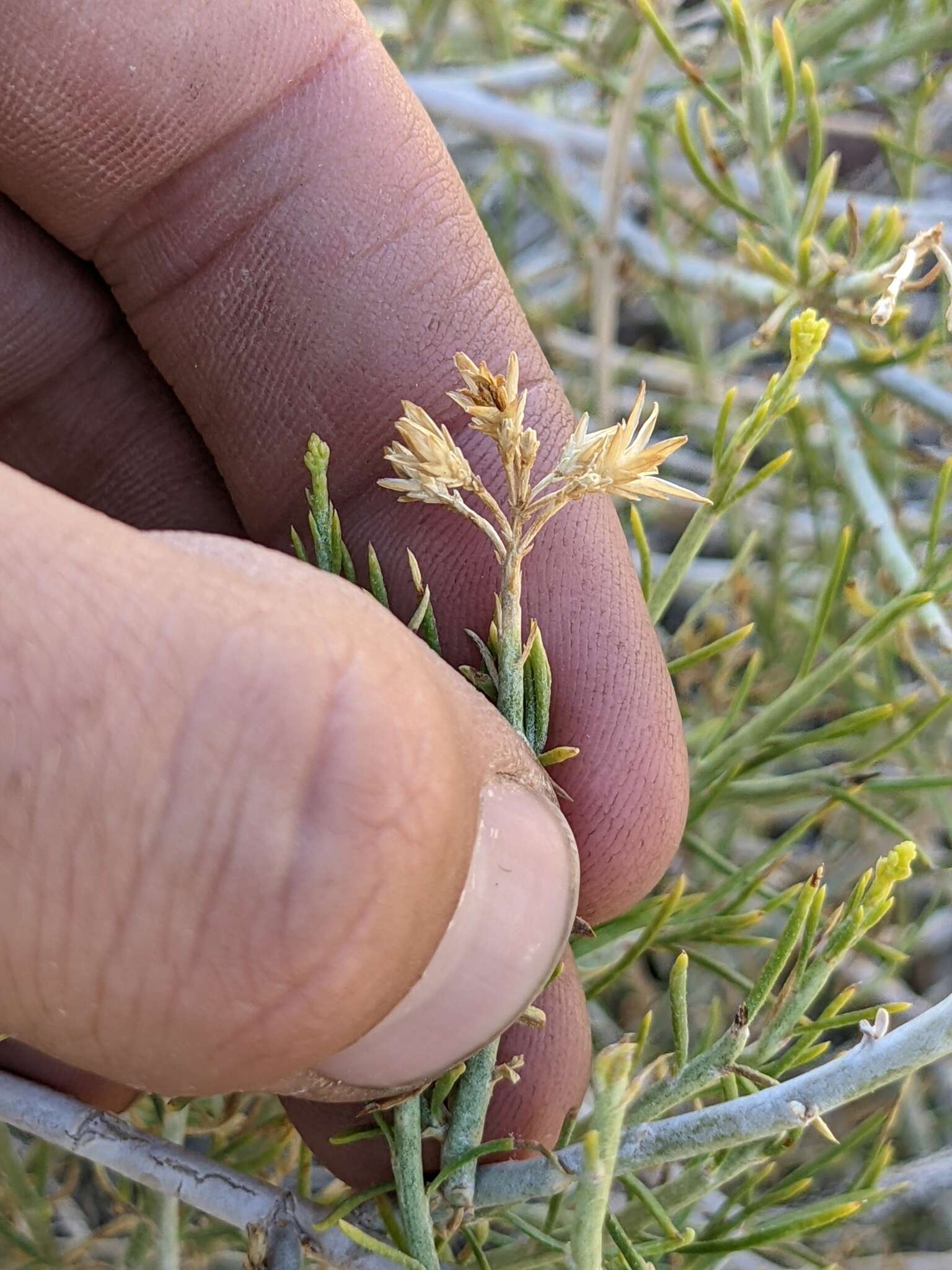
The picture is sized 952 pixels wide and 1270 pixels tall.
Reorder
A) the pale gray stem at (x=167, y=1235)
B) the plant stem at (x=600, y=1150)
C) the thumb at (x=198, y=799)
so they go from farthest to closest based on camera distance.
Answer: the pale gray stem at (x=167, y=1235) < the thumb at (x=198, y=799) < the plant stem at (x=600, y=1150)

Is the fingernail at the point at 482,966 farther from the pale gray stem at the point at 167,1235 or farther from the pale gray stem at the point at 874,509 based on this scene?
the pale gray stem at the point at 874,509

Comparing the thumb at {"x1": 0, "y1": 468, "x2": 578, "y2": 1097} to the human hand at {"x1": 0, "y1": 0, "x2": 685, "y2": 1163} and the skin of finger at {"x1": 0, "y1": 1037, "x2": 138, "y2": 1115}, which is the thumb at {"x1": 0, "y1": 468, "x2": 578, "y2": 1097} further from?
the skin of finger at {"x1": 0, "y1": 1037, "x2": 138, "y2": 1115}

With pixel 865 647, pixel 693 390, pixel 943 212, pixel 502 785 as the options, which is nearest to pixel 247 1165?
pixel 502 785

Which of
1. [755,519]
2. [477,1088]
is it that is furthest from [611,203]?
[477,1088]

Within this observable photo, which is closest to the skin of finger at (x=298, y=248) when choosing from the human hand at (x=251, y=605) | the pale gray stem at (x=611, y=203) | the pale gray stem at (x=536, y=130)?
the human hand at (x=251, y=605)

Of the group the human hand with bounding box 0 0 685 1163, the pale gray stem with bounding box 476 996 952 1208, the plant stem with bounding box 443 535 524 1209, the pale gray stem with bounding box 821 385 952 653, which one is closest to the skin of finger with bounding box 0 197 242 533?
the human hand with bounding box 0 0 685 1163

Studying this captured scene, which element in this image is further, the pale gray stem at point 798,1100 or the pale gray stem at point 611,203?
the pale gray stem at point 611,203

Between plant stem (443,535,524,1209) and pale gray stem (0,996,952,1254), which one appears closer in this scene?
pale gray stem (0,996,952,1254)
